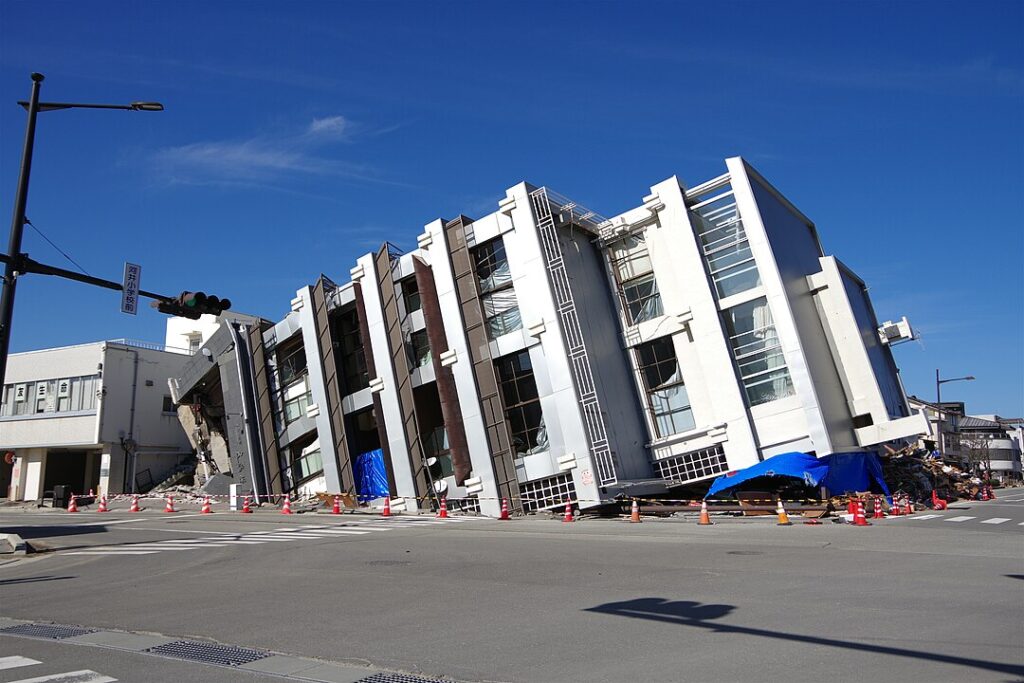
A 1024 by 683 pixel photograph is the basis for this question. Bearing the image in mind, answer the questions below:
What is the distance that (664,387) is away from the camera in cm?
2852

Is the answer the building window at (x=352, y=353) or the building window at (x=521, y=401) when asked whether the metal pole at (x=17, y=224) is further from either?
the building window at (x=352, y=353)

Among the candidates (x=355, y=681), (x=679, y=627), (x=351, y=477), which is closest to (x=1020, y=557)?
(x=679, y=627)

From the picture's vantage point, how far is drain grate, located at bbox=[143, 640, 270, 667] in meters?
6.71

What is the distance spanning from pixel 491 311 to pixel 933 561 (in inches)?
769

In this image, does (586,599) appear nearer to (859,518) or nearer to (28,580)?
(28,580)

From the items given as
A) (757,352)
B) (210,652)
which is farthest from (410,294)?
(210,652)

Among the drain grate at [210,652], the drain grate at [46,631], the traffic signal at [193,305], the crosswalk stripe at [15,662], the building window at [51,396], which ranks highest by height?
the building window at [51,396]

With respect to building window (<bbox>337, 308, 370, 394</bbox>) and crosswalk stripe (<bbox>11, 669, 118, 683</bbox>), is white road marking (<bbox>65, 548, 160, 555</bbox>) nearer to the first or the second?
crosswalk stripe (<bbox>11, 669, 118, 683</bbox>)

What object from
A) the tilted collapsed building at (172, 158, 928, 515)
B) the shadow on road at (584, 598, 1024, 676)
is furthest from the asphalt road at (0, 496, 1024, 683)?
the tilted collapsed building at (172, 158, 928, 515)

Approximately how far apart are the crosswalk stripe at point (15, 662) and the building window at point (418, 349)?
2433 centimetres

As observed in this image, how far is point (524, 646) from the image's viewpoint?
6.96m

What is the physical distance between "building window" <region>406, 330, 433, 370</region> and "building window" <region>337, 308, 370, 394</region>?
3.64m

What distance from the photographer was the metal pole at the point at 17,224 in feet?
45.9

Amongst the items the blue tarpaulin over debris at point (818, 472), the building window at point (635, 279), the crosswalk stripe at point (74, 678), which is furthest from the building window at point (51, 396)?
the crosswalk stripe at point (74, 678)
